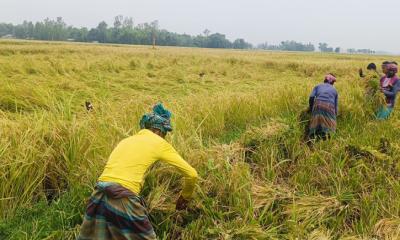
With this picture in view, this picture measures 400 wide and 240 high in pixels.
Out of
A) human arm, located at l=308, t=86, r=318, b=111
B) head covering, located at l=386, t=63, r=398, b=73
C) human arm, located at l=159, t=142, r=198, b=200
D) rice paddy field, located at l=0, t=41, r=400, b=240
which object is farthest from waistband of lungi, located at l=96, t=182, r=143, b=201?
head covering, located at l=386, t=63, r=398, b=73

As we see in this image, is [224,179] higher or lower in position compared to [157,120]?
lower

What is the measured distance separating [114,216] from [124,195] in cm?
16

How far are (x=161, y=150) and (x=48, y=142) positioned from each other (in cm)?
170

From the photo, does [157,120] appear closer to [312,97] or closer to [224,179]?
[224,179]

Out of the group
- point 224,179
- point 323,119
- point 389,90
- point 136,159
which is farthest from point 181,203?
point 389,90

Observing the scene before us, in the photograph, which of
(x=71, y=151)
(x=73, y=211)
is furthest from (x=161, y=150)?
(x=71, y=151)

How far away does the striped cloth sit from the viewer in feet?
8.43

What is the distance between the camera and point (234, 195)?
11.2 feet

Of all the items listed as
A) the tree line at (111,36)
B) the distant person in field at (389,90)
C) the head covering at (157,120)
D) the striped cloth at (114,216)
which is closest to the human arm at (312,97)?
the distant person in field at (389,90)

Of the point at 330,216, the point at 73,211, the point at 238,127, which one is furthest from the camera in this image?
the point at 238,127

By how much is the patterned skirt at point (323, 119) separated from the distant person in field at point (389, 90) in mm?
1272

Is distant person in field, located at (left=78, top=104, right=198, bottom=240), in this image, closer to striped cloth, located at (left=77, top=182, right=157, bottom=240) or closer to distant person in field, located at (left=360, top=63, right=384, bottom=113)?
striped cloth, located at (left=77, top=182, right=157, bottom=240)

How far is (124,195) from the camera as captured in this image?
2.57 metres

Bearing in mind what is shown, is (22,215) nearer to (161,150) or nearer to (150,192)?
(150,192)
